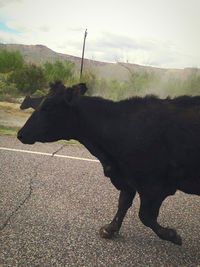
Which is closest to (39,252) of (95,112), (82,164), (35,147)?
(95,112)

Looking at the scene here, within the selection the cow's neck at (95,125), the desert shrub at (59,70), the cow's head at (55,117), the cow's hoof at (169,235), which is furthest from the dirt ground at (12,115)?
the desert shrub at (59,70)

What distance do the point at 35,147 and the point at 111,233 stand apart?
15.0ft

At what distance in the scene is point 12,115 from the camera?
13523 millimetres

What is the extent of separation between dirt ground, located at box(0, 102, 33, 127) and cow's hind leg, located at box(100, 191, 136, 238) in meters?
7.42

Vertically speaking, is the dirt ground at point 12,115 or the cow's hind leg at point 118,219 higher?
the cow's hind leg at point 118,219

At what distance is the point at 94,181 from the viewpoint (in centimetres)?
670

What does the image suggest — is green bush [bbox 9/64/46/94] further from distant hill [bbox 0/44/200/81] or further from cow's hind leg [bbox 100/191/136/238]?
cow's hind leg [bbox 100/191/136/238]

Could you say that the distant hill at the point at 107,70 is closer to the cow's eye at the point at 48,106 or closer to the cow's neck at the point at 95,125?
the cow's neck at the point at 95,125

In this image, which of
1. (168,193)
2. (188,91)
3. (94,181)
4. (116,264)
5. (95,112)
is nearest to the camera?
(116,264)

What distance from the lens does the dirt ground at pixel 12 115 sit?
11938 mm

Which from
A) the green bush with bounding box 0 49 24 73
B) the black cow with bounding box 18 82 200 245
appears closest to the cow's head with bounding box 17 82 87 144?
the black cow with bounding box 18 82 200 245

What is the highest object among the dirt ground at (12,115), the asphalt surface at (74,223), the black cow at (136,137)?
the black cow at (136,137)

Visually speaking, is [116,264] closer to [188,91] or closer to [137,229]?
[137,229]

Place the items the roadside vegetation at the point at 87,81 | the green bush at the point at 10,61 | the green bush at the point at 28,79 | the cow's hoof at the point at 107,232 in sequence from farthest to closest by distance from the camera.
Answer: the green bush at the point at 10,61 < the green bush at the point at 28,79 < the roadside vegetation at the point at 87,81 < the cow's hoof at the point at 107,232
